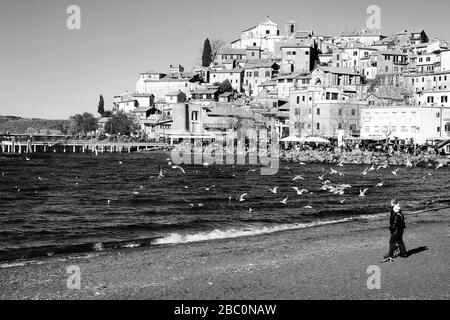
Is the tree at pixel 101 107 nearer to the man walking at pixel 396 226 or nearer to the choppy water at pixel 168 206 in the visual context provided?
the choppy water at pixel 168 206

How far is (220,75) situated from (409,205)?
100405mm

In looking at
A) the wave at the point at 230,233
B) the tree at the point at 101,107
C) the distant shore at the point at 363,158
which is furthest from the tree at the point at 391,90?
the tree at the point at 101,107

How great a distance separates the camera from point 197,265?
54.2 feet

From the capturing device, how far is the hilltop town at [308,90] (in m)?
81.0

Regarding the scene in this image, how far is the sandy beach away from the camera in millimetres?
13180

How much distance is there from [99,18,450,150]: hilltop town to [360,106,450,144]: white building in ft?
0.45

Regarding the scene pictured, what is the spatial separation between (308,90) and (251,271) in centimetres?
7812

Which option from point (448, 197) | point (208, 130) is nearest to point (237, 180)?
point (448, 197)

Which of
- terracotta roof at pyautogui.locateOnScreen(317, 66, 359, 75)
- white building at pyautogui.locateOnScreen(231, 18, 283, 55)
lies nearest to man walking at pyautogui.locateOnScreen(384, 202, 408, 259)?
terracotta roof at pyautogui.locateOnScreen(317, 66, 359, 75)

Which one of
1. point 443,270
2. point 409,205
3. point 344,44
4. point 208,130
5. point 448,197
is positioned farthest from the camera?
point 344,44

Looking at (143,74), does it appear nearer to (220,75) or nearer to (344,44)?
(220,75)

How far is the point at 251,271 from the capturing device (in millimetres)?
15414

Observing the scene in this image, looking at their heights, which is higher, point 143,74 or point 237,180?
point 143,74

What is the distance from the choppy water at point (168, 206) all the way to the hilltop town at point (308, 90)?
2711 cm
